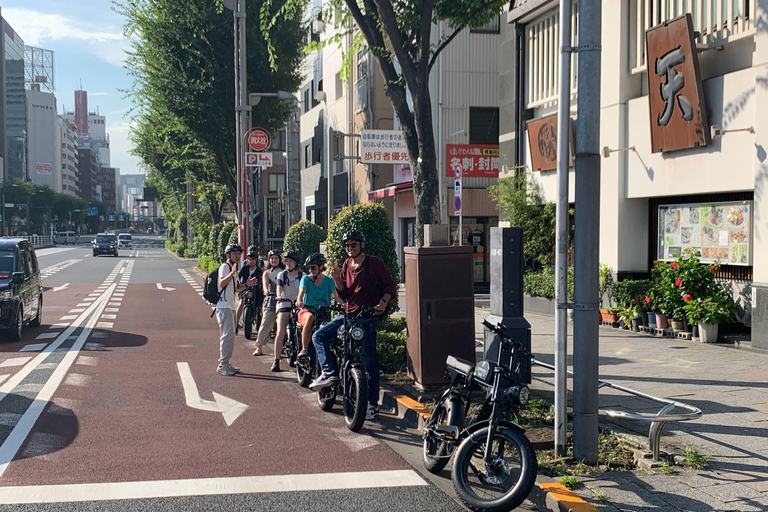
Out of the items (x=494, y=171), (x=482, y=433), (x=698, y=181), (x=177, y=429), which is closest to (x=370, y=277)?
(x=177, y=429)

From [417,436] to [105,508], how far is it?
3.07 meters

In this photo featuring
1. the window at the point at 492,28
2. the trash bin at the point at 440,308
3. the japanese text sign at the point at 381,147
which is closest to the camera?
the trash bin at the point at 440,308

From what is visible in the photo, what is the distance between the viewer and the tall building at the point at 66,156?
171500 millimetres

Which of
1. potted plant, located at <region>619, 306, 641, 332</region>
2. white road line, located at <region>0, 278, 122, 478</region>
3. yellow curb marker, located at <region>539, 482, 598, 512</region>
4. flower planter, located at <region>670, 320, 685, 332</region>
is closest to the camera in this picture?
yellow curb marker, located at <region>539, 482, 598, 512</region>

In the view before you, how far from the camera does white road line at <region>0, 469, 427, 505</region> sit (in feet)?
17.1

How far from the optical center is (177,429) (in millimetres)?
7250

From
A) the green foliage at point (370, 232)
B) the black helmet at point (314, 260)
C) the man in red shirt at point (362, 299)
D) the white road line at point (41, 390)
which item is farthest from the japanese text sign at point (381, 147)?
the man in red shirt at point (362, 299)

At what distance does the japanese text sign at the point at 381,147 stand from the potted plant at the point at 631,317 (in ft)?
31.5

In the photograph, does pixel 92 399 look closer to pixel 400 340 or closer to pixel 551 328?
pixel 400 340

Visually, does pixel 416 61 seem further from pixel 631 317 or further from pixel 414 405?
pixel 631 317

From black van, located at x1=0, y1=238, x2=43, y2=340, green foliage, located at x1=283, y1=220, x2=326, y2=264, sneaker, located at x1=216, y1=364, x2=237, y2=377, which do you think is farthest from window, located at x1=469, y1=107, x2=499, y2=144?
sneaker, located at x1=216, y1=364, x2=237, y2=377

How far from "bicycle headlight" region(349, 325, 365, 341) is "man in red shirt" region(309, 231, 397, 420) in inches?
8.6

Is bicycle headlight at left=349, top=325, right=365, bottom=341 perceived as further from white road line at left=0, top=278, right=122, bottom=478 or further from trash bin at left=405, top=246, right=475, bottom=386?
white road line at left=0, top=278, right=122, bottom=478

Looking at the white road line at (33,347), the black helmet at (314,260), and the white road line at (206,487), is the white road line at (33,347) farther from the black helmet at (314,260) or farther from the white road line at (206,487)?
the white road line at (206,487)
